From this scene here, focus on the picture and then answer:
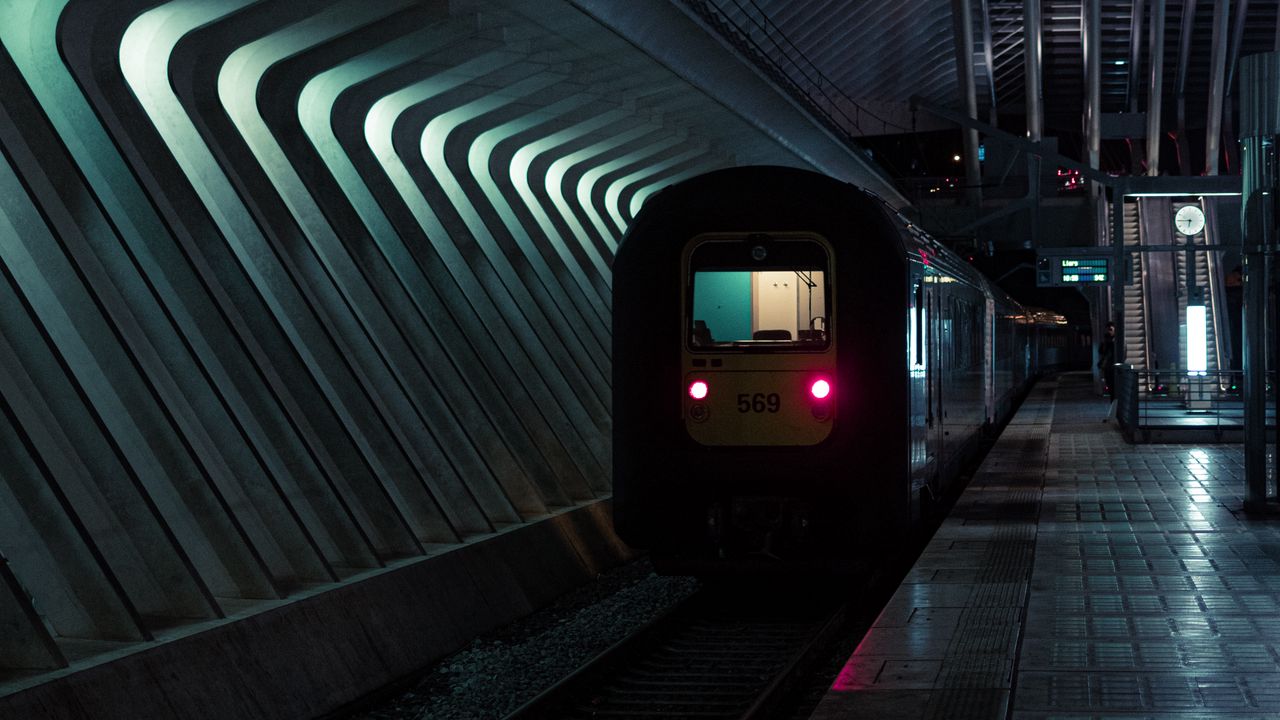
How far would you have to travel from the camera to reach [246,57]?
11.1 m

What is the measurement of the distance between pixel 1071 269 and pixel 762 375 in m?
24.9

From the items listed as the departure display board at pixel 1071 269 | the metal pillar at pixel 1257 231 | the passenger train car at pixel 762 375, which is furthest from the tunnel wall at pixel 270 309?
the departure display board at pixel 1071 269

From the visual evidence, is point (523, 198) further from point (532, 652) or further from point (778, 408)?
point (532, 652)

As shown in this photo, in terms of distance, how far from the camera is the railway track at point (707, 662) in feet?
25.7

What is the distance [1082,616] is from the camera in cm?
867

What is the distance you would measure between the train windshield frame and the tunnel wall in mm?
2427

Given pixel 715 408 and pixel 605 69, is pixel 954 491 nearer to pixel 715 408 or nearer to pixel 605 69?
pixel 605 69

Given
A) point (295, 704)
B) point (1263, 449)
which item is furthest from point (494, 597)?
point (1263, 449)

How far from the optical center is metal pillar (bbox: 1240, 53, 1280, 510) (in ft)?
44.5

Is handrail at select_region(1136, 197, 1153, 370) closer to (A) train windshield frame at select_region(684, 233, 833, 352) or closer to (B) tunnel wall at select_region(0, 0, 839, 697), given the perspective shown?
(B) tunnel wall at select_region(0, 0, 839, 697)

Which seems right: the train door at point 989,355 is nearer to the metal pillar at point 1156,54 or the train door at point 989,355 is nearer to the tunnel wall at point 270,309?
the tunnel wall at point 270,309

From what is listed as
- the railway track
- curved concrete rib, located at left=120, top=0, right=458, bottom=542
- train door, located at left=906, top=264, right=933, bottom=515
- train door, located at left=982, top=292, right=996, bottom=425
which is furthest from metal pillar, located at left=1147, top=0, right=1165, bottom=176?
curved concrete rib, located at left=120, top=0, right=458, bottom=542

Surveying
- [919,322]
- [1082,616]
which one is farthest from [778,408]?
[1082,616]

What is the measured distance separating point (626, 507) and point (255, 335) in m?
2.77
